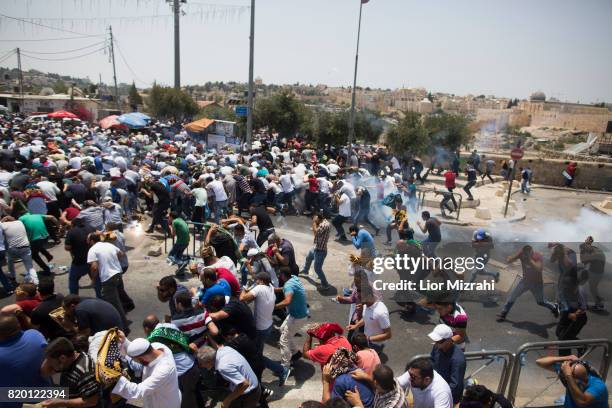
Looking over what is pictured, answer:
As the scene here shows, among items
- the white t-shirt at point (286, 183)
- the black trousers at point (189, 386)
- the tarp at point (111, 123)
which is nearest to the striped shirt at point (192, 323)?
the black trousers at point (189, 386)

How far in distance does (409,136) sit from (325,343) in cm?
1979

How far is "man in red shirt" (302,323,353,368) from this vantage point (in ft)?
13.3

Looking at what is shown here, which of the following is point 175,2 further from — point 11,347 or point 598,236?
point 11,347

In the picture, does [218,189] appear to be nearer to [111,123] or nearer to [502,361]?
[502,361]

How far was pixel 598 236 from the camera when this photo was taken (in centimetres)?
1463

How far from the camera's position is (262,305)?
16.5ft

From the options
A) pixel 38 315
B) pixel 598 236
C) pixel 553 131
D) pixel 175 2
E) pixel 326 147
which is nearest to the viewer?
pixel 38 315

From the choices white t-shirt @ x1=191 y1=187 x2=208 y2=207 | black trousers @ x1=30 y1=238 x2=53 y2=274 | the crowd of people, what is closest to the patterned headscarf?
the crowd of people

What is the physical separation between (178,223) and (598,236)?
45.9 ft

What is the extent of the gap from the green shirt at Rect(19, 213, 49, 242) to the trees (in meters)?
36.3

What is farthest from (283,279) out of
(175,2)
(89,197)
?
(175,2)

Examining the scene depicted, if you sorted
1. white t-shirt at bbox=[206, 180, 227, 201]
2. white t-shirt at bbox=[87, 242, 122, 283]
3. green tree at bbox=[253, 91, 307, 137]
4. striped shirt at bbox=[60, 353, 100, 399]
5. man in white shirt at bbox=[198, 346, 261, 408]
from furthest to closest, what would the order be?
green tree at bbox=[253, 91, 307, 137]
white t-shirt at bbox=[206, 180, 227, 201]
white t-shirt at bbox=[87, 242, 122, 283]
man in white shirt at bbox=[198, 346, 261, 408]
striped shirt at bbox=[60, 353, 100, 399]

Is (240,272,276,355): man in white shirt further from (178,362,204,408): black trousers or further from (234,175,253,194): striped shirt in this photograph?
(234,175,253,194): striped shirt

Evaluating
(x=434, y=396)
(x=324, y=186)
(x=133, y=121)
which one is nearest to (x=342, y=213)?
(x=324, y=186)
